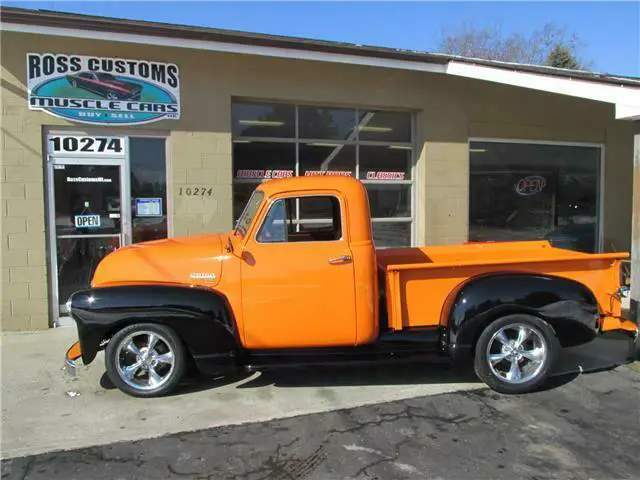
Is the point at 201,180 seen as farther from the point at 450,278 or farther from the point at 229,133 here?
the point at 450,278

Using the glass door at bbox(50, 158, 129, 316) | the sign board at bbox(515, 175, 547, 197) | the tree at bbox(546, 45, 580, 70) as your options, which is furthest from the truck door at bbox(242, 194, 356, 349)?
the tree at bbox(546, 45, 580, 70)

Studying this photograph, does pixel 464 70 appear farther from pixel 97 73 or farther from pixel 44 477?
pixel 44 477

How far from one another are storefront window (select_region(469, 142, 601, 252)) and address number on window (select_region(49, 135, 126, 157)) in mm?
5940

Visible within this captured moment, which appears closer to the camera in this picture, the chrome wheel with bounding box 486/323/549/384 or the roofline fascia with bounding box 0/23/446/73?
the chrome wheel with bounding box 486/323/549/384

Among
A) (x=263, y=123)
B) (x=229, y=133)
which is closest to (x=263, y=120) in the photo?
(x=263, y=123)

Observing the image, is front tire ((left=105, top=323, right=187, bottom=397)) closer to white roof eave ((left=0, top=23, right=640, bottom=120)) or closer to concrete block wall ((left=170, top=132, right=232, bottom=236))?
concrete block wall ((left=170, top=132, right=232, bottom=236))

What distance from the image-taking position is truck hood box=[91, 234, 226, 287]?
4.90 meters

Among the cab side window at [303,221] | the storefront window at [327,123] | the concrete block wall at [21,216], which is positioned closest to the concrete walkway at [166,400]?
the cab side window at [303,221]

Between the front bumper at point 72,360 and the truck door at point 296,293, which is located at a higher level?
the truck door at point 296,293

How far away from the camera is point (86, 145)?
7598 mm

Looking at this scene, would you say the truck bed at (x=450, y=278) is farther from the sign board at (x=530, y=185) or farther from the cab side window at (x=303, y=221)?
the sign board at (x=530, y=185)

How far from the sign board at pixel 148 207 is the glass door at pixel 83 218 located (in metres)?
0.22

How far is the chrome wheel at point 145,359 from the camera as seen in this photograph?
480cm

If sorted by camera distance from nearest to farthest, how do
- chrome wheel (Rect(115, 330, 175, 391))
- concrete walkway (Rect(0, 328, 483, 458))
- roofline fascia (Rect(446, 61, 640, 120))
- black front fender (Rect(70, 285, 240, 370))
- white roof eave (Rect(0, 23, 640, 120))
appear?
concrete walkway (Rect(0, 328, 483, 458))
black front fender (Rect(70, 285, 240, 370))
chrome wheel (Rect(115, 330, 175, 391))
roofline fascia (Rect(446, 61, 640, 120))
white roof eave (Rect(0, 23, 640, 120))
